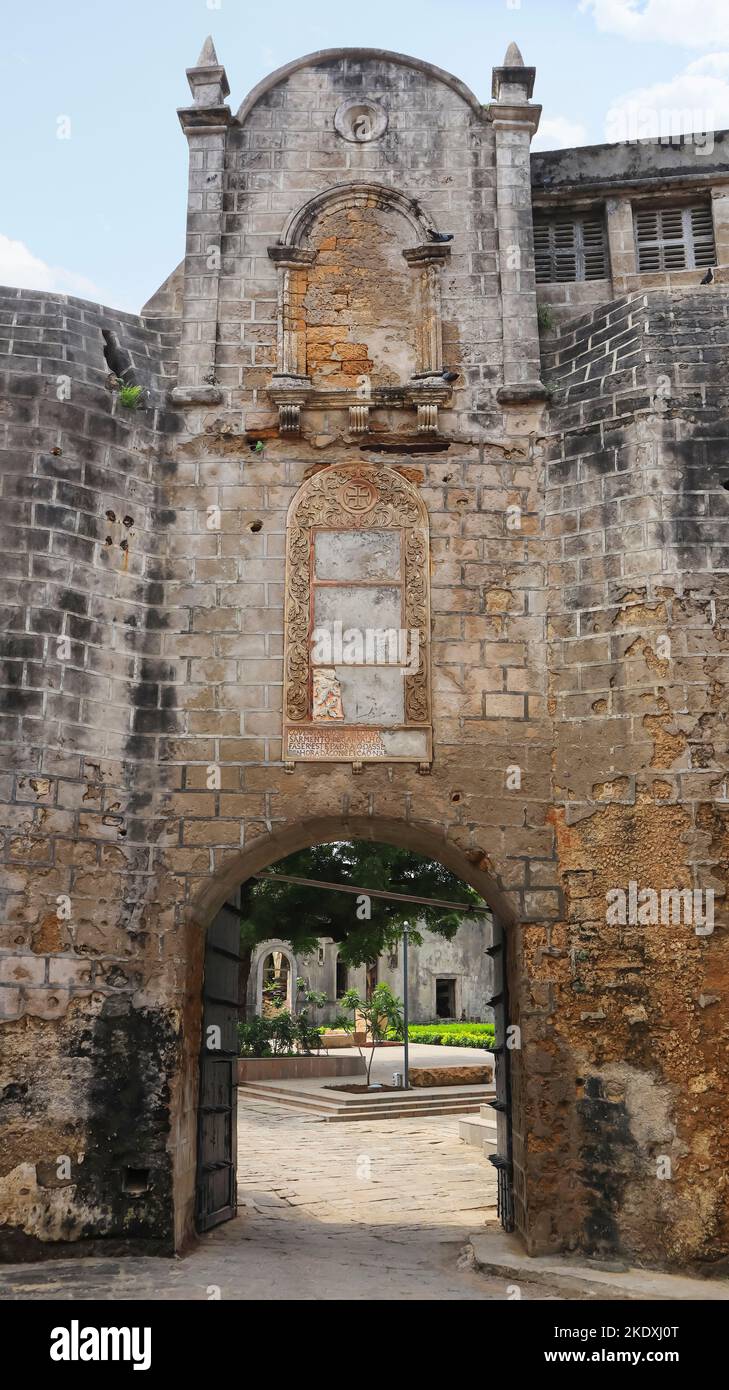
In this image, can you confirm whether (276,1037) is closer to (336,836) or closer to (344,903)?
(344,903)

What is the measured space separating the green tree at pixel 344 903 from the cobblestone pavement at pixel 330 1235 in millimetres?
4874

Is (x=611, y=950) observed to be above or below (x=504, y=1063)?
above

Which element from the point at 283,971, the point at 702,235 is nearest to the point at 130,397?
the point at 702,235

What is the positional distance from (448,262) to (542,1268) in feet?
22.3

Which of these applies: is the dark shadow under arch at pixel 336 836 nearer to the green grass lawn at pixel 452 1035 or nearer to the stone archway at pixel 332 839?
the stone archway at pixel 332 839

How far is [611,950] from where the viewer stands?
22.0ft

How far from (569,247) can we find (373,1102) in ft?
38.8

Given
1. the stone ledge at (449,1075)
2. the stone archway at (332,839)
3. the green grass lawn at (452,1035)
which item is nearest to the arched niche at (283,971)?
the green grass lawn at (452,1035)

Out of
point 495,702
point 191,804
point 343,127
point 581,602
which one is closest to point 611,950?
point 495,702

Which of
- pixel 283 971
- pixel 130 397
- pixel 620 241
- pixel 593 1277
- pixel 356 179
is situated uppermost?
pixel 356 179

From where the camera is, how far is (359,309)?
8070mm

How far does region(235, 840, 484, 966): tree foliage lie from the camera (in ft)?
58.4

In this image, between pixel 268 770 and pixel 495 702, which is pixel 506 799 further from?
pixel 268 770

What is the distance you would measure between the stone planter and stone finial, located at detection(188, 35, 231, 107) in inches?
588
